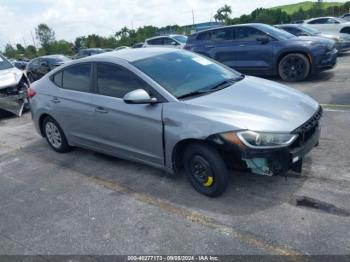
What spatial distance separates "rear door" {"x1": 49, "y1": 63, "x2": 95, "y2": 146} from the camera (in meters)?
5.16

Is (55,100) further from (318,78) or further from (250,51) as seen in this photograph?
(318,78)

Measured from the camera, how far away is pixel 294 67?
9.81m

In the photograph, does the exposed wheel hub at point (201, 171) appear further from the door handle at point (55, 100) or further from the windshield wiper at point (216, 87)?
the door handle at point (55, 100)

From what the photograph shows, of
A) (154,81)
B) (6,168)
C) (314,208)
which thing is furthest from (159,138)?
(6,168)

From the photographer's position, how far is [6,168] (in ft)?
19.1

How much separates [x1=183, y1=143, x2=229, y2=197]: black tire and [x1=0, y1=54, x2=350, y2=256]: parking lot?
134 mm

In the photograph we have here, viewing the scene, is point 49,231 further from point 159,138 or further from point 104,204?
point 159,138

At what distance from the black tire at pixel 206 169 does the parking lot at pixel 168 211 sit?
134mm

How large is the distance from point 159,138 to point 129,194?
2.66 ft

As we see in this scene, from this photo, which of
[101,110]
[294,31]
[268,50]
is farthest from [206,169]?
[294,31]

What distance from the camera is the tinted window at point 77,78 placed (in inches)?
206

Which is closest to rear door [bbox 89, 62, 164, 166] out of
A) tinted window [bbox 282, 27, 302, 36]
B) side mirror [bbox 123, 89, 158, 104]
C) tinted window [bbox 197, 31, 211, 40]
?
side mirror [bbox 123, 89, 158, 104]

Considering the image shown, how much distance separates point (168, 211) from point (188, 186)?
56cm

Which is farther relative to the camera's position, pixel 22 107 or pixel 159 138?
pixel 22 107
